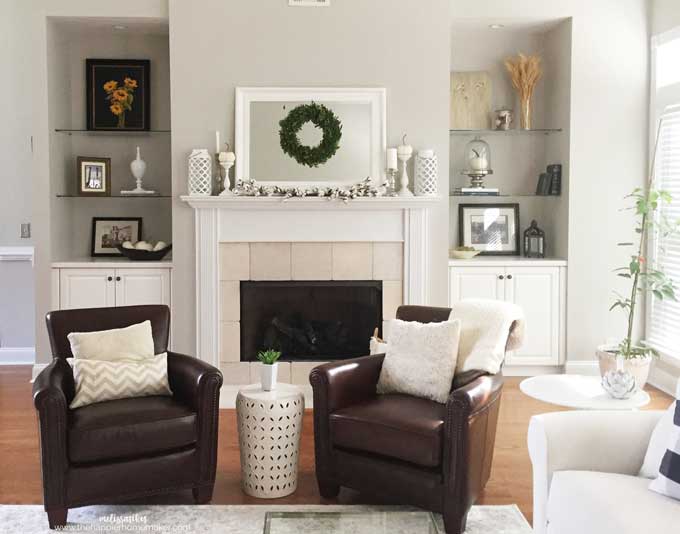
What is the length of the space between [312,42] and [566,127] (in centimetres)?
195

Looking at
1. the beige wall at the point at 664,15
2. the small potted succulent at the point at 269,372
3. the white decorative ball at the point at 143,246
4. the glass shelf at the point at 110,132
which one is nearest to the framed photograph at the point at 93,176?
the glass shelf at the point at 110,132

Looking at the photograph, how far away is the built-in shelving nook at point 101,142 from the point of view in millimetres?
6320

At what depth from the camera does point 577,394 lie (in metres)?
3.76

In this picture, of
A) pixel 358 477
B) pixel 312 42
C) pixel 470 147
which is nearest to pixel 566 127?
pixel 470 147

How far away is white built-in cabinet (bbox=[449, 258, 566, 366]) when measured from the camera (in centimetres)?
623

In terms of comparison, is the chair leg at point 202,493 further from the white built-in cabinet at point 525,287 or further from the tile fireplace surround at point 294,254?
the white built-in cabinet at point 525,287

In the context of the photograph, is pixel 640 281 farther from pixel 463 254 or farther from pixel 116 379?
pixel 116 379

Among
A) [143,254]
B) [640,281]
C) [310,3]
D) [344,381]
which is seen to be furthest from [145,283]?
[640,281]

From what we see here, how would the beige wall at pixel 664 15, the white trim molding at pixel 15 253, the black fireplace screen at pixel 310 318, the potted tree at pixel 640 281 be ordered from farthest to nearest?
the white trim molding at pixel 15 253 < the black fireplace screen at pixel 310 318 < the beige wall at pixel 664 15 < the potted tree at pixel 640 281

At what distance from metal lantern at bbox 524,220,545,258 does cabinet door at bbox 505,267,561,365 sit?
298 millimetres

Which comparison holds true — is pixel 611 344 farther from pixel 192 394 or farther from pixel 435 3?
pixel 192 394

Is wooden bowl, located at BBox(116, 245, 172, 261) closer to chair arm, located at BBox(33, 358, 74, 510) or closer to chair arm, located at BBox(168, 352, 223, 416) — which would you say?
chair arm, located at BBox(168, 352, 223, 416)

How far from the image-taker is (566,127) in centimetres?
628

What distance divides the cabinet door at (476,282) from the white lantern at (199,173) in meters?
1.85
